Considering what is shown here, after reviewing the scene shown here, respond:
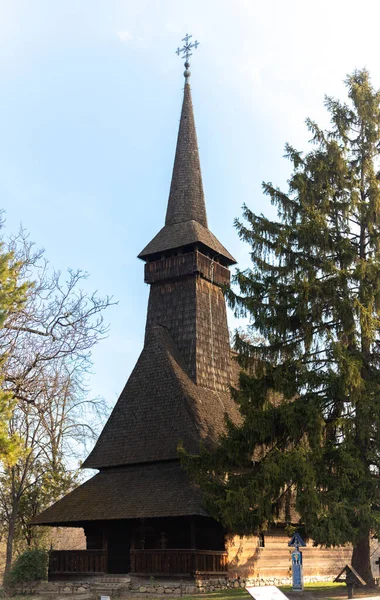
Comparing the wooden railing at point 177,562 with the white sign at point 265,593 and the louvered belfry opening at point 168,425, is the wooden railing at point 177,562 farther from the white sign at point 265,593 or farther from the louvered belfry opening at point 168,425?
the white sign at point 265,593

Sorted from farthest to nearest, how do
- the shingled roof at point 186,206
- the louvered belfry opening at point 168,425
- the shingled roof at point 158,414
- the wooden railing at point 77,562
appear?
the shingled roof at point 186,206, the shingled roof at point 158,414, the wooden railing at point 77,562, the louvered belfry opening at point 168,425

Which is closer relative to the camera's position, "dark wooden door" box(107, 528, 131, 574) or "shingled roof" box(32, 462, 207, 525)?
"shingled roof" box(32, 462, 207, 525)

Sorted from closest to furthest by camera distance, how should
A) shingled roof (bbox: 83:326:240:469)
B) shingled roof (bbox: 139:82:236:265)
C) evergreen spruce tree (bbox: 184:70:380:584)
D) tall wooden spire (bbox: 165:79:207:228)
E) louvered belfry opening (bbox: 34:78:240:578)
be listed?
evergreen spruce tree (bbox: 184:70:380:584)
louvered belfry opening (bbox: 34:78:240:578)
shingled roof (bbox: 83:326:240:469)
shingled roof (bbox: 139:82:236:265)
tall wooden spire (bbox: 165:79:207:228)

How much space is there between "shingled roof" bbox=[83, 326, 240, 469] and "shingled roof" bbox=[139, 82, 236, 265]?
4.38 m

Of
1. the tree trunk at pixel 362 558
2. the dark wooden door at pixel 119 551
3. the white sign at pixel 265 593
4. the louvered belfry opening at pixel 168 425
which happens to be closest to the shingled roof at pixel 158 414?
the louvered belfry opening at pixel 168 425

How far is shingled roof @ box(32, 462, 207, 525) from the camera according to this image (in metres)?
20.5

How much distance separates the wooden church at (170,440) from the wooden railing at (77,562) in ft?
0.11

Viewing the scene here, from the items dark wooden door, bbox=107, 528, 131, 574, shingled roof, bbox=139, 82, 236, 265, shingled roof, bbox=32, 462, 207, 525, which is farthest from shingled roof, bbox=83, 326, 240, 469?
shingled roof, bbox=139, 82, 236, 265

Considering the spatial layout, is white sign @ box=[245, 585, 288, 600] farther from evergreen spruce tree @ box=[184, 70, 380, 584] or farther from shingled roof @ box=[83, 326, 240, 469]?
shingled roof @ box=[83, 326, 240, 469]

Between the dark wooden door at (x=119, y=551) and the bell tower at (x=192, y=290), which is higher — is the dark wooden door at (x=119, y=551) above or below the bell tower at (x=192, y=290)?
below

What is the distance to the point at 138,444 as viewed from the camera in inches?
962

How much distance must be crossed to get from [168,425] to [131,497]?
3.04 m

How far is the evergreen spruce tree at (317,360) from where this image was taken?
58.6ft

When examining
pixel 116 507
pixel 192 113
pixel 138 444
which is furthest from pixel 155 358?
pixel 192 113
